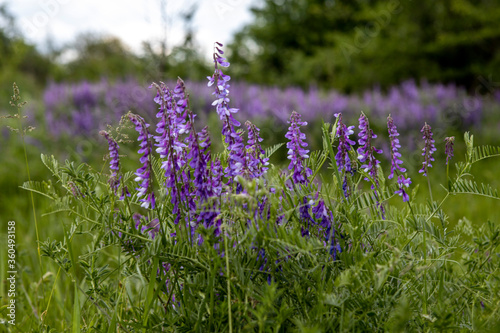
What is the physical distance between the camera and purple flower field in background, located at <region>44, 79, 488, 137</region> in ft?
19.8

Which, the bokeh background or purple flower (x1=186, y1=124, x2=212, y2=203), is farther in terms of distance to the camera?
the bokeh background

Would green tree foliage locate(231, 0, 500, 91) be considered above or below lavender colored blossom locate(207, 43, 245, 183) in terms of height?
above

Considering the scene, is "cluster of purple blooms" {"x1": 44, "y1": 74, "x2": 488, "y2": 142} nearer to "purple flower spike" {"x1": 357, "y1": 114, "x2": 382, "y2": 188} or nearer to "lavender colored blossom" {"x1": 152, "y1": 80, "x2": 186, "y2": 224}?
"purple flower spike" {"x1": 357, "y1": 114, "x2": 382, "y2": 188}

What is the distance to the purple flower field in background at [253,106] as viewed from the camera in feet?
19.8

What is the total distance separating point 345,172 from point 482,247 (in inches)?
17.7

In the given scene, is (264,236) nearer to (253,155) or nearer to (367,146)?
(253,155)

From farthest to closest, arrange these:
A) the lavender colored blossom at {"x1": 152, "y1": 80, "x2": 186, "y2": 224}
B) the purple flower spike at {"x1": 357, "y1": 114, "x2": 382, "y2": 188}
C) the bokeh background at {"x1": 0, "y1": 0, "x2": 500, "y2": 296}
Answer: the bokeh background at {"x1": 0, "y1": 0, "x2": 500, "y2": 296}
the purple flower spike at {"x1": 357, "y1": 114, "x2": 382, "y2": 188}
the lavender colored blossom at {"x1": 152, "y1": 80, "x2": 186, "y2": 224}

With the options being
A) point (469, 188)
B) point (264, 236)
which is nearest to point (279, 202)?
point (264, 236)

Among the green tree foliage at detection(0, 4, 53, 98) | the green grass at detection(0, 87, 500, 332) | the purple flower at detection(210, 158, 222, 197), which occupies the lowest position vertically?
the green grass at detection(0, 87, 500, 332)

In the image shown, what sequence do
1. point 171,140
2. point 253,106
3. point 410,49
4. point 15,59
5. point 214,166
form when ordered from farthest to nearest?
1. point 15,59
2. point 410,49
3. point 253,106
4. point 214,166
5. point 171,140

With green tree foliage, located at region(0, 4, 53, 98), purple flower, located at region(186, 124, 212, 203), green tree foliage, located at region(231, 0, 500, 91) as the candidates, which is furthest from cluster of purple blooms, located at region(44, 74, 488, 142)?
purple flower, located at region(186, 124, 212, 203)

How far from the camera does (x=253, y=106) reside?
634cm

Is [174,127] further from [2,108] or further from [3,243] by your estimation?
[2,108]

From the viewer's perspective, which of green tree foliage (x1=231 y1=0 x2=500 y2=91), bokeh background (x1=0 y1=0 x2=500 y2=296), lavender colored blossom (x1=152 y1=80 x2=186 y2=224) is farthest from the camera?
green tree foliage (x1=231 y1=0 x2=500 y2=91)
